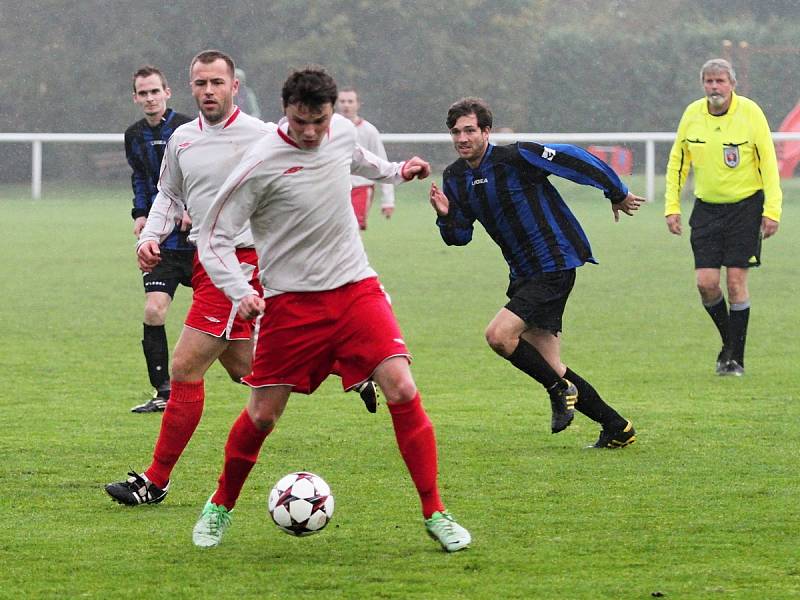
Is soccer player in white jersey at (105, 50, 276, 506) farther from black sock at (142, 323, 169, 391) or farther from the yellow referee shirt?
the yellow referee shirt

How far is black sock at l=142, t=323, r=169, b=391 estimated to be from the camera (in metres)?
8.54

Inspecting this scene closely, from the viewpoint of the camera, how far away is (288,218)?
5238mm

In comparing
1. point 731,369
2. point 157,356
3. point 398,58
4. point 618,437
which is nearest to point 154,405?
point 157,356

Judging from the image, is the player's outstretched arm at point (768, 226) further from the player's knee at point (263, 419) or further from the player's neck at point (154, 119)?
the player's knee at point (263, 419)

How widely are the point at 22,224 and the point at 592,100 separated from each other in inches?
782

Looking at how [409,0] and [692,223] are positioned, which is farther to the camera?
[409,0]

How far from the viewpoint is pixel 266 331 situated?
5332 millimetres

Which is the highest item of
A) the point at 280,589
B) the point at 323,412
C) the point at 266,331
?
the point at 266,331

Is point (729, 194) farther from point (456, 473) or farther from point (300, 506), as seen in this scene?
point (300, 506)

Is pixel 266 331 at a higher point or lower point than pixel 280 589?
higher

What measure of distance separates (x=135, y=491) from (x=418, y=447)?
4.42ft

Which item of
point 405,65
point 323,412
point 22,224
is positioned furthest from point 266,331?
point 405,65

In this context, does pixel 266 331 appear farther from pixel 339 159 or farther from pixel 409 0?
pixel 409 0

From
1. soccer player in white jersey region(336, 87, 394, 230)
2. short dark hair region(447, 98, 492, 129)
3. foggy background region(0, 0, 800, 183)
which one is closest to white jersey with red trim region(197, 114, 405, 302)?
short dark hair region(447, 98, 492, 129)
